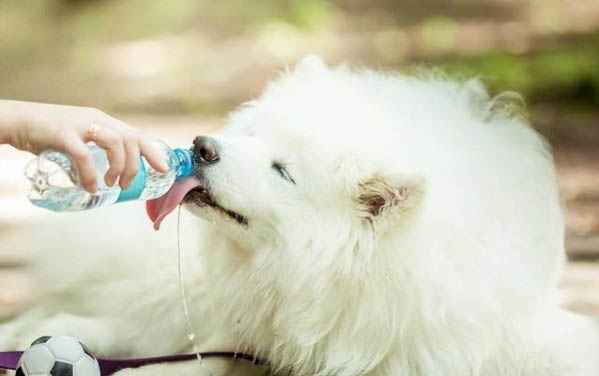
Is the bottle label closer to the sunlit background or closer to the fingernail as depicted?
the fingernail

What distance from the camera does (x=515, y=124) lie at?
116 inches

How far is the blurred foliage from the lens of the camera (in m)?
6.09

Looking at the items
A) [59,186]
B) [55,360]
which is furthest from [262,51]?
[59,186]

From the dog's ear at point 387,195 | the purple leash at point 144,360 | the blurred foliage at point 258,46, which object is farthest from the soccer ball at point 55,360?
the blurred foliage at point 258,46

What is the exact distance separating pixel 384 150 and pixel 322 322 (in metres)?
0.49

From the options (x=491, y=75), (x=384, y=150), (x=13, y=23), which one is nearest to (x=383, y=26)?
(x=491, y=75)

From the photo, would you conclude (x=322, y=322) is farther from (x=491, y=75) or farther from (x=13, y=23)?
(x=13, y=23)

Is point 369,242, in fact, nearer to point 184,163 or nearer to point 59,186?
point 184,163

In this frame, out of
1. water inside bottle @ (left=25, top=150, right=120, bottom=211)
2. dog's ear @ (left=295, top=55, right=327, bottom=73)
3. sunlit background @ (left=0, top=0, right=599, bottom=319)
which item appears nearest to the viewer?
water inside bottle @ (left=25, top=150, right=120, bottom=211)

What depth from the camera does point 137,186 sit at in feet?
7.48

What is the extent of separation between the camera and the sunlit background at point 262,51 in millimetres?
5785

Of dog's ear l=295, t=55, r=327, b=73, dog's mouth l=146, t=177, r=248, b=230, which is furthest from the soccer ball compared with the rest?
dog's ear l=295, t=55, r=327, b=73

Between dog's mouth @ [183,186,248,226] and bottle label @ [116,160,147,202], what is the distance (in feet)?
0.64

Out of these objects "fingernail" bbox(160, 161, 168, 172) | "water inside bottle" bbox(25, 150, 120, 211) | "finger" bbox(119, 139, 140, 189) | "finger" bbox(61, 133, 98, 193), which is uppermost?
"fingernail" bbox(160, 161, 168, 172)
